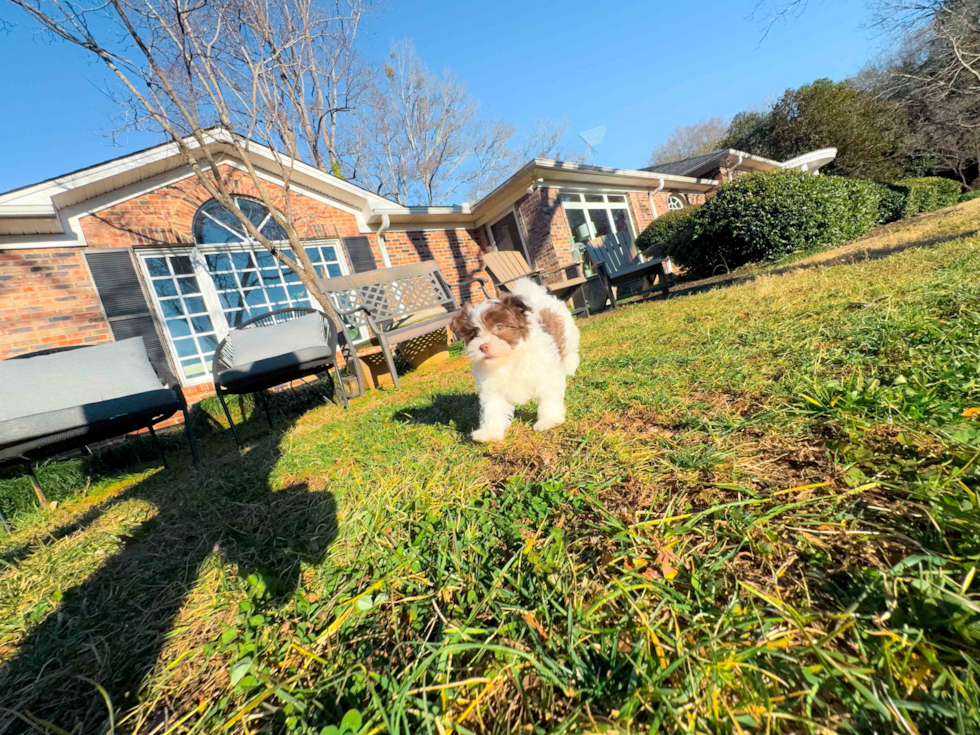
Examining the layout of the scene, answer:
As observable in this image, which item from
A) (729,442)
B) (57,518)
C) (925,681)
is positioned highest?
(57,518)

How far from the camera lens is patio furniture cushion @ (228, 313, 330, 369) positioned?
452 cm

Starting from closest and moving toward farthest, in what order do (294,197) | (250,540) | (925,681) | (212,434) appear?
(925,681)
(250,540)
(212,434)
(294,197)

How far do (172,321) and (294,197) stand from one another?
11.3ft

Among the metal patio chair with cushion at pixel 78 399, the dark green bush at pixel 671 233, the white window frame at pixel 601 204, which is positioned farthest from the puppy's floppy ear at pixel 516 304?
the white window frame at pixel 601 204

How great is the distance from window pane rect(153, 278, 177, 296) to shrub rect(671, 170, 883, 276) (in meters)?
11.4

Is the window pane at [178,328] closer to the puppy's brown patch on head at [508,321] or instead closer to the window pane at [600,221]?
the puppy's brown patch on head at [508,321]

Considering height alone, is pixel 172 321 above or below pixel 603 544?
above

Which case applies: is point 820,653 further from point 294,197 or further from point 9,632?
point 294,197

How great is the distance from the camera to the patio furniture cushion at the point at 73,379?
11.7 ft

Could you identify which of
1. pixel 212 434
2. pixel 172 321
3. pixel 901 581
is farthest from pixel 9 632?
pixel 172 321

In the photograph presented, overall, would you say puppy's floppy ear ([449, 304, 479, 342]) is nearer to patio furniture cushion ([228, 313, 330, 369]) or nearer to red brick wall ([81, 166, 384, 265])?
patio furniture cushion ([228, 313, 330, 369])

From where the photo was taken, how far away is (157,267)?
6.52 metres

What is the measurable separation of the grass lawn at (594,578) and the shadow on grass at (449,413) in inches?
14.1

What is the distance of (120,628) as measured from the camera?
1.39 meters
